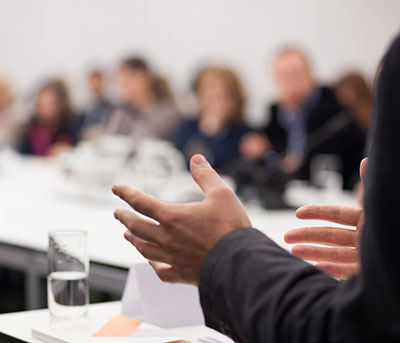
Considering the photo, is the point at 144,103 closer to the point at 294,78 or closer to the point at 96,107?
the point at 96,107

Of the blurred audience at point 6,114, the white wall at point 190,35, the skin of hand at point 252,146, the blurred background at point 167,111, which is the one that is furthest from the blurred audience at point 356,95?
the blurred audience at point 6,114

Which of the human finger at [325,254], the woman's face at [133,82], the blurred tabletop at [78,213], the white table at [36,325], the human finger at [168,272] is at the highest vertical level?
the woman's face at [133,82]

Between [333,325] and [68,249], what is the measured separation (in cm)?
64

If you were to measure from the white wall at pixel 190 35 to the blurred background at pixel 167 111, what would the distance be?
0.01m

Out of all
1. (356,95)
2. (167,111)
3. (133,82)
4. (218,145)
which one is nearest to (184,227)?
(218,145)

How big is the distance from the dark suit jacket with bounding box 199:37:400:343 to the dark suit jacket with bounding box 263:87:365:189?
3678 millimetres

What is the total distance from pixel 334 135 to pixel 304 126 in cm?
23

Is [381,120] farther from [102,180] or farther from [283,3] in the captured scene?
[283,3]

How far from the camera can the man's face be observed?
15.5ft

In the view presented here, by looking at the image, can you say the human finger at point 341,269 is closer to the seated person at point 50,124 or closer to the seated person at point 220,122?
the seated person at point 220,122

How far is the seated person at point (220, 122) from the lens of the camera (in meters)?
4.64

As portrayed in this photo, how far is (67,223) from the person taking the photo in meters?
2.53

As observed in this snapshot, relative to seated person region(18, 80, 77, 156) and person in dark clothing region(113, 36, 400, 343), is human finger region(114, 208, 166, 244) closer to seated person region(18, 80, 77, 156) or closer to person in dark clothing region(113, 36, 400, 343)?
person in dark clothing region(113, 36, 400, 343)

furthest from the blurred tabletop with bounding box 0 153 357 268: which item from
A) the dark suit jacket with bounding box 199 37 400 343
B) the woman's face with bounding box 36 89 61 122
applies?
the woman's face with bounding box 36 89 61 122
